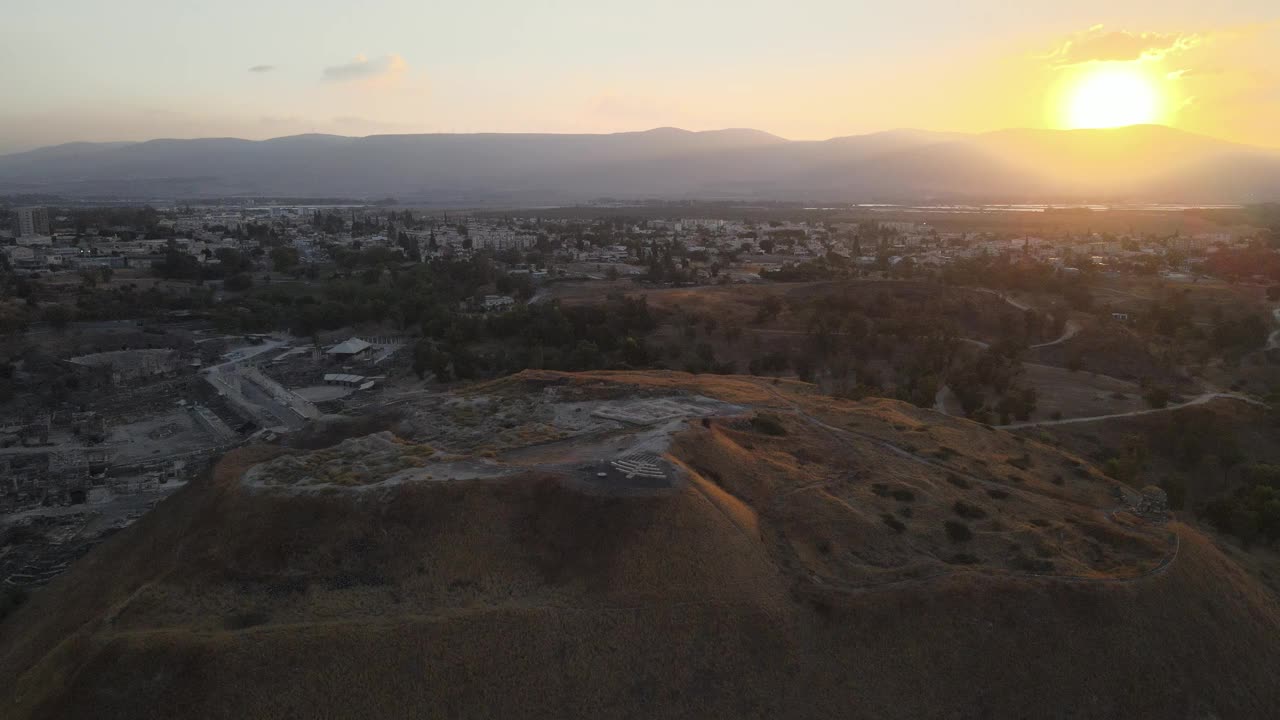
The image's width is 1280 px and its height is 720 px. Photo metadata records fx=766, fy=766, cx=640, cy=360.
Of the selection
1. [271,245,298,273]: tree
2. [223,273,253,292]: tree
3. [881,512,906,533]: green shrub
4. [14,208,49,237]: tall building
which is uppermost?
[14,208,49,237]: tall building

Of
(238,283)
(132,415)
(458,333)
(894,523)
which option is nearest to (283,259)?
(238,283)

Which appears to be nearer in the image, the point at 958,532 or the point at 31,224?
the point at 958,532

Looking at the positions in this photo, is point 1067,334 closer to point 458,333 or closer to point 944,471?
point 944,471

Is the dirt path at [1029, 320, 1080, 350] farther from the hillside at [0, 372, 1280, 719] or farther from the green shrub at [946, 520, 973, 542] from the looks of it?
the green shrub at [946, 520, 973, 542]

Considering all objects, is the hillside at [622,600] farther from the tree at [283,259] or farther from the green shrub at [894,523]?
the tree at [283,259]

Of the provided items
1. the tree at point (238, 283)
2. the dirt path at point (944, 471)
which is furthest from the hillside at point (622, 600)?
the tree at point (238, 283)

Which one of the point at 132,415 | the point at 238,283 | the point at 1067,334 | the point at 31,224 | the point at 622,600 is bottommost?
the point at 132,415

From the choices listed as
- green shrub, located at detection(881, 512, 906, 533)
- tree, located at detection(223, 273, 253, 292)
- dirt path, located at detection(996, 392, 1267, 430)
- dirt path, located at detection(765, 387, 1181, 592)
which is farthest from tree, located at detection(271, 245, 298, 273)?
green shrub, located at detection(881, 512, 906, 533)

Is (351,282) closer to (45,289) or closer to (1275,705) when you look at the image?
(45,289)
